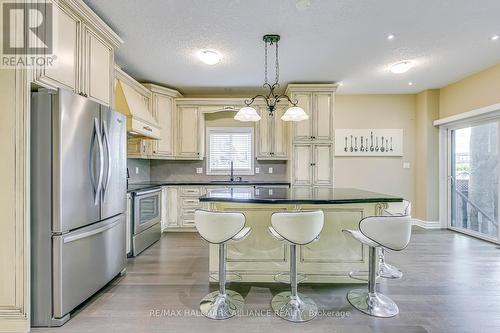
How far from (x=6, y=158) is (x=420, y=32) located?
13.9 feet

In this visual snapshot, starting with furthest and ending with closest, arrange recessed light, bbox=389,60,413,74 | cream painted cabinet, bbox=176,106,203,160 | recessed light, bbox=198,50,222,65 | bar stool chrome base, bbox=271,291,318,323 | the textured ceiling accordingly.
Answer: cream painted cabinet, bbox=176,106,203,160
recessed light, bbox=389,60,413,74
recessed light, bbox=198,50,222,65
the textured ceiling
bar stool chrome base, bbox=271,291,318,323

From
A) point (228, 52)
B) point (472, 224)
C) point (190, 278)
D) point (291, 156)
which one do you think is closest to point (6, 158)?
point (190, 278)

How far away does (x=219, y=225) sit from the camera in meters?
2.04

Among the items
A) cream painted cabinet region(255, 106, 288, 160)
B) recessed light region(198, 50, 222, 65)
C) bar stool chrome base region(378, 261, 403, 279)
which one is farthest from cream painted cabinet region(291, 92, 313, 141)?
bar stool chrome base region(378, 261, 403, 279)

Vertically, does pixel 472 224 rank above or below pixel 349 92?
below

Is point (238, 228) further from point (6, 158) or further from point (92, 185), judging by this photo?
point (6, 158)

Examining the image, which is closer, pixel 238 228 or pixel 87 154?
pixel 238 228

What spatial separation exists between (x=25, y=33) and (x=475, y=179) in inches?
255

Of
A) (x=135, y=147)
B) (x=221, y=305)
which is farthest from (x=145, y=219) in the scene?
(x=221, y=305)

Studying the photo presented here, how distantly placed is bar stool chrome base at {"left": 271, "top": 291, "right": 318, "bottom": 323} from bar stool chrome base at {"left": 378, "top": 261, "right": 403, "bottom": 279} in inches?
43.6

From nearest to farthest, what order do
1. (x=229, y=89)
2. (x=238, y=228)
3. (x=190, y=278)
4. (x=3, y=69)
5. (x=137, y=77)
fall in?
1. (x=3, y=69)
2. (x=238, y=228)
3. (x=190, y=278)
4. (x=137, y=77)
5. (x=229, y=89)

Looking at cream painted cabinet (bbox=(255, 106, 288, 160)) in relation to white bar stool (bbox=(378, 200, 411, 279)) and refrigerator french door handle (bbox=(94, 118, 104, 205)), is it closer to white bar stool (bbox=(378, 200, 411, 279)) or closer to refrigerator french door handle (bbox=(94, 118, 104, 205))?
white bar stool (bbox=(378, 200, 411, 279))

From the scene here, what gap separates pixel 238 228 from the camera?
6.81ft

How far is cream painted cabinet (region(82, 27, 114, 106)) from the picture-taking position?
2510 mm
